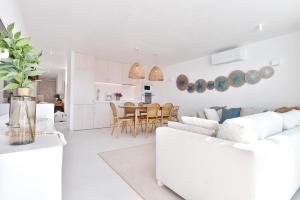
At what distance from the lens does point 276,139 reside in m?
1.26

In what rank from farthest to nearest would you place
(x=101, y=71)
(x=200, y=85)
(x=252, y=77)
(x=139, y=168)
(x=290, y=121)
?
(x=101, y=71), (x=200, y=85), (x=252, y=77), (x=139, y=168), (x=290, y=121)

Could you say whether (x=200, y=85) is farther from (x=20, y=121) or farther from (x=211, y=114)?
(x=20, y=121)

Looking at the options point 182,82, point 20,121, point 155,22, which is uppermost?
point 155,22

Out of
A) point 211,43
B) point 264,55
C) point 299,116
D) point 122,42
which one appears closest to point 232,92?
point 264,55

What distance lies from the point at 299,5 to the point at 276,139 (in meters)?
2.49

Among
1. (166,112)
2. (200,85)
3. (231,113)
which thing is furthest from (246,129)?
(200,85)

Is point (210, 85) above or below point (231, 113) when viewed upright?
above

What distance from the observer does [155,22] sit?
2.93 metres

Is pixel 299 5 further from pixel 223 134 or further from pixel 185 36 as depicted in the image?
pixel 223 134

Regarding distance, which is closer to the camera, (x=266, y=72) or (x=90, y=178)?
(x=90, y=178)

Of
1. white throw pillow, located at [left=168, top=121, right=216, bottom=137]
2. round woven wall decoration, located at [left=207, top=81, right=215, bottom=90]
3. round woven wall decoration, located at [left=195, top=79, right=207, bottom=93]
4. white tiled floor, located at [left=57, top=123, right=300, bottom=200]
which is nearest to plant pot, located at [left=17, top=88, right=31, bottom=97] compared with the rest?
white tiled floor, located at [left=57, top=123, right=300, bottom=200]

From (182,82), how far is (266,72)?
272 centimetres

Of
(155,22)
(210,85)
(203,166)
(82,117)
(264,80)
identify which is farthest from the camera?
(82,117)

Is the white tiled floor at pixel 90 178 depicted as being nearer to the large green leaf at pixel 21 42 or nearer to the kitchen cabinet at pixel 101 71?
the large green leaf at pixel 21 42
